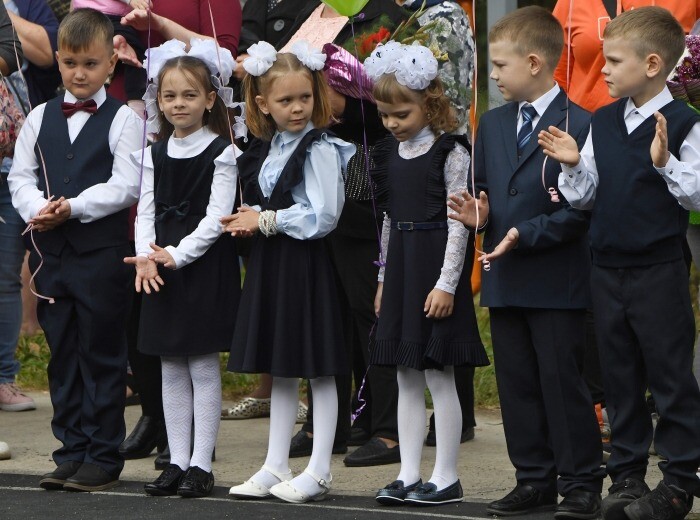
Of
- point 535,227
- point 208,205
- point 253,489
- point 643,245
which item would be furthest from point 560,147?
point 253,489

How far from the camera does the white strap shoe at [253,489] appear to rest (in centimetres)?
551

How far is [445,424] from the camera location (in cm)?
539

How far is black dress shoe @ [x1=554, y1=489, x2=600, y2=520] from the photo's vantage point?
5.00 m

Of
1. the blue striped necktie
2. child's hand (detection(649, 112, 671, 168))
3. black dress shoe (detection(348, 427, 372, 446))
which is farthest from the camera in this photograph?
black dress shoe (detection(348, 427, 372, 446))

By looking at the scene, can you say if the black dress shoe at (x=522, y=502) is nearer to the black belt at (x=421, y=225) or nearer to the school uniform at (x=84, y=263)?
the black belt at (x=421, y=225)

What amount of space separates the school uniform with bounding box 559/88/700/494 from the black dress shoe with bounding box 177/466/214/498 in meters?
1.62

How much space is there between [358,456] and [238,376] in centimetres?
212

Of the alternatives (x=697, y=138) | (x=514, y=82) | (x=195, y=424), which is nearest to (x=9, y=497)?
(x=195, y=424)

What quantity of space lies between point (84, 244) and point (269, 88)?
99cm

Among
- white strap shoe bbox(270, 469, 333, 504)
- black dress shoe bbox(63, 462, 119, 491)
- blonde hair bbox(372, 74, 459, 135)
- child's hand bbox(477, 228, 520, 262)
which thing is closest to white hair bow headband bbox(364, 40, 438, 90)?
blonde hair bbox(372, 74, 459, 135)

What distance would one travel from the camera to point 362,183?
20.1 ft

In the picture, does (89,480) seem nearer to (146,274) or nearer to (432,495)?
(146,274)

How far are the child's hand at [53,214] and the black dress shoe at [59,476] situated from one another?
3.20ft

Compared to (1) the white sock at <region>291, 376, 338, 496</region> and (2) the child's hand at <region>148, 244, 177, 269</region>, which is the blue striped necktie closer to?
(1) the white sock at <region>291, 376, 338, 496</region>
